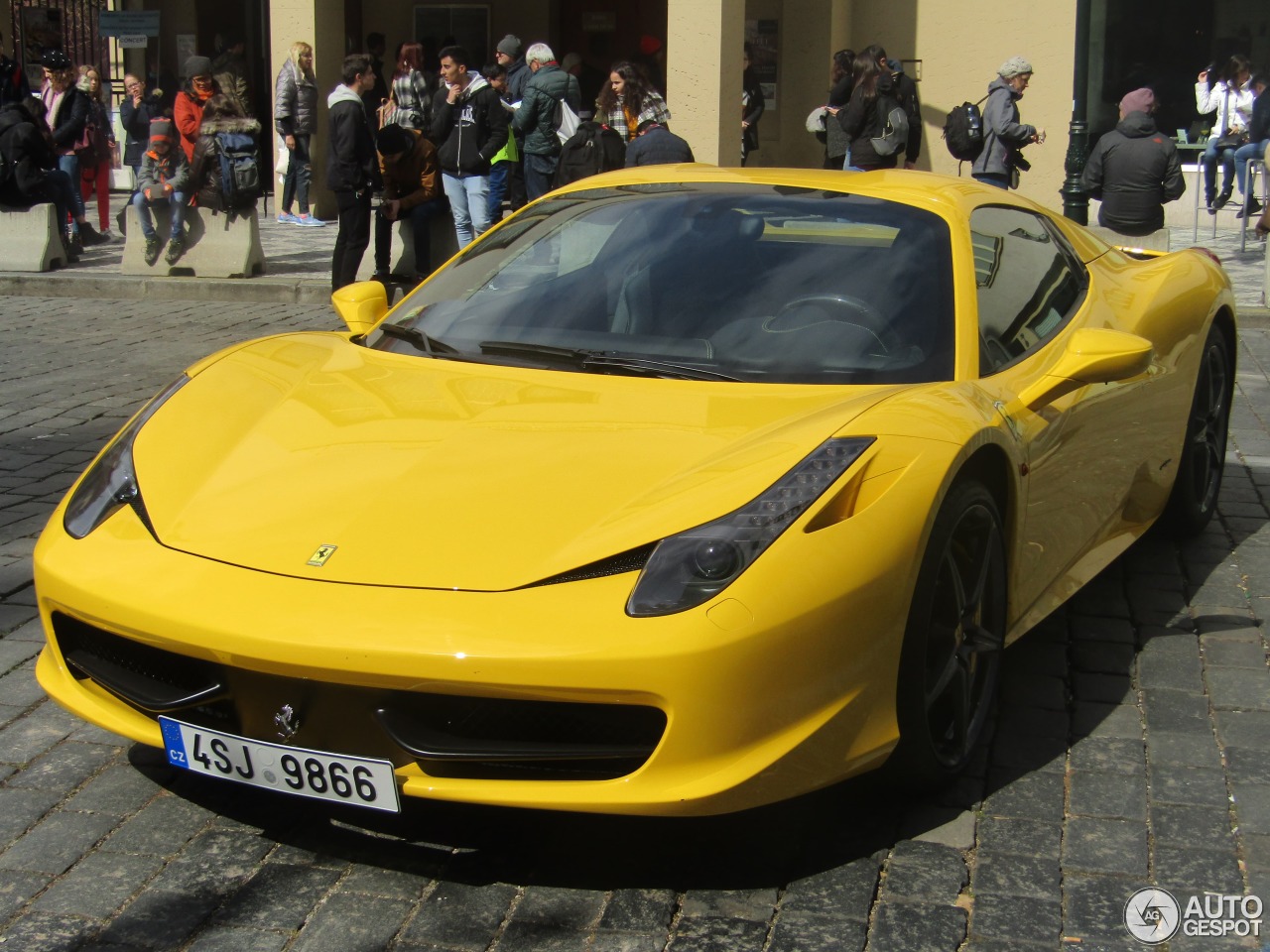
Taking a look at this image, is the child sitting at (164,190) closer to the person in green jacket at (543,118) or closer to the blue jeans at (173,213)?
the blue jeans at (173,213)

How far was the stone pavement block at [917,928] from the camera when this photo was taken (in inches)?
116

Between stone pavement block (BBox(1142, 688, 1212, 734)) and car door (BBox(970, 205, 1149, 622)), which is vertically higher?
car door (BBox(970, 205, 1149, 622))

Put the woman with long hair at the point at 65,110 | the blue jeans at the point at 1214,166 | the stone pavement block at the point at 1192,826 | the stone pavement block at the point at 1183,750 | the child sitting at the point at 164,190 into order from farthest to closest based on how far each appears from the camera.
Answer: the blue jeans at the point at 1214,166 < the woman with long hair at the point at 65,110 < the child sitting at the point at 164,190 < the stone pavement block at the point at 1183,750 < the stone pavement block at the point at 1192,826

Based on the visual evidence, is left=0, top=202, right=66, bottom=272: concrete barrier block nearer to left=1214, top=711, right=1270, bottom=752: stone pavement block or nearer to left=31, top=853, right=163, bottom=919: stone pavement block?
left=31, top=853, right=163, bottom=919: stone pavement block

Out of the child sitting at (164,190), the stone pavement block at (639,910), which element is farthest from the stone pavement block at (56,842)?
the child sitting at (164,190)

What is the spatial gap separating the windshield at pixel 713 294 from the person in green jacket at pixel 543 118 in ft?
28.6

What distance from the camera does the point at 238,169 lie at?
12.9m

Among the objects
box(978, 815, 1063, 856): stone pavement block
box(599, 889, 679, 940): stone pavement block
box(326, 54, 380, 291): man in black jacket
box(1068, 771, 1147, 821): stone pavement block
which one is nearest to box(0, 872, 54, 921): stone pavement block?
box(599, 889, 679, 940): stone pavement block

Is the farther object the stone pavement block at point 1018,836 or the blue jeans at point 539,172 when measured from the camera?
the blue jeans at point 539,172

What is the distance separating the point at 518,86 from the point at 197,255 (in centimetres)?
374

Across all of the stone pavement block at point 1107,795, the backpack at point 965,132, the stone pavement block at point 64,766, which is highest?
the backpack at point 965,132

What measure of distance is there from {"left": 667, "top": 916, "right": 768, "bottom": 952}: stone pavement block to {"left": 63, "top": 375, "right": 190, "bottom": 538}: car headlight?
54.7 inches

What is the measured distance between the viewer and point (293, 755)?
2996mm

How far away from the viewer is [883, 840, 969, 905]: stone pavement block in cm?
313
